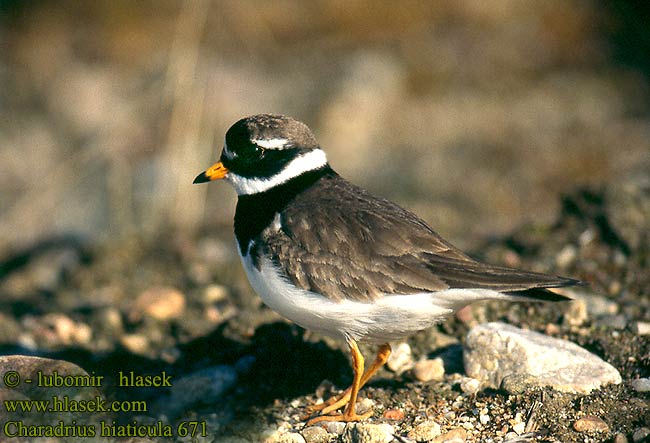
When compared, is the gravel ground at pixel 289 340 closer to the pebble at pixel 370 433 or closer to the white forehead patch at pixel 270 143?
the pebble at pixel 370 433

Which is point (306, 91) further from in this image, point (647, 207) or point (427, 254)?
point (427, 254)

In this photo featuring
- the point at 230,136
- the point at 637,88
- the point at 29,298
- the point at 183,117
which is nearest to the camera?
the point at 230,136

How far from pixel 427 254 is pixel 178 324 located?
2926 millimetres

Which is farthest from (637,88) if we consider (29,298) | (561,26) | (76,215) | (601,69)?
(29,298)

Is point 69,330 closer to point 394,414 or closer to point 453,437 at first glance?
point 394,414

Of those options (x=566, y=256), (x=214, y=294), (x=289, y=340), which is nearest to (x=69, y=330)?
(x=214, y=294)

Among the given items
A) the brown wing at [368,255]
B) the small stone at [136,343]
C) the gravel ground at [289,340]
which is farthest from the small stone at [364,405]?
the small stone at [136,343]

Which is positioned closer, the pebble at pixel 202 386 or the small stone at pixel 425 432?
the small stone at pixel 425 432

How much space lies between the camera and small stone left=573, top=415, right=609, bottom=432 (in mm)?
4609

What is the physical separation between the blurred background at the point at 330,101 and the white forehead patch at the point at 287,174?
11.2 ft

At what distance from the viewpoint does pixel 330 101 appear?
12484 mm

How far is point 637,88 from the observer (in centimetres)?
1264

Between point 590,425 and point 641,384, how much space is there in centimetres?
63

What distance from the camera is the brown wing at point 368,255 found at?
4801 millimetres
